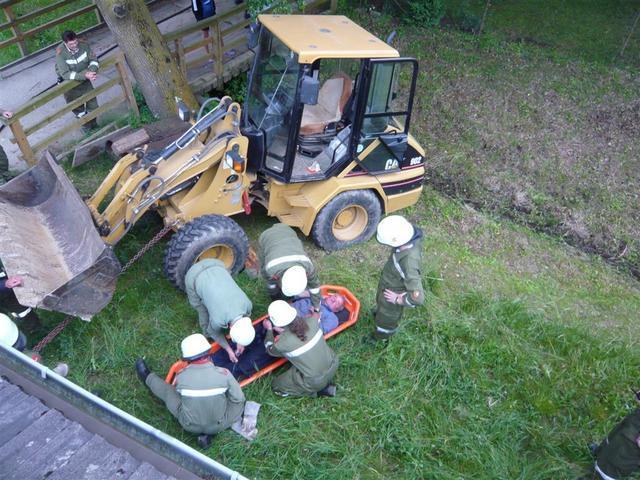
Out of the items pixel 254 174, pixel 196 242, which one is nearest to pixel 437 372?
pixel 196 242

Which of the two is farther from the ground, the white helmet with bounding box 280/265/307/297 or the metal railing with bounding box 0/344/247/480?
the metal railing with bounding box 0/344/247/480

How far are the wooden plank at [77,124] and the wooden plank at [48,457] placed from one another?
4831 millimetres

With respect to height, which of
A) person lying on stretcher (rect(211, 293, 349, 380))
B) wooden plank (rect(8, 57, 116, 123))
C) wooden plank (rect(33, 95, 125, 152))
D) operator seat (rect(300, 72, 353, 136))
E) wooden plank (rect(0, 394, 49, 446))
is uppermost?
wooden plank (rect(0, 394, 49, 446))

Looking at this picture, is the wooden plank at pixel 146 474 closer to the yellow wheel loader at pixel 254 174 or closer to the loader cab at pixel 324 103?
the yellow wheel loader at pixel 254 174

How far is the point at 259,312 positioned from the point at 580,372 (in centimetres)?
297

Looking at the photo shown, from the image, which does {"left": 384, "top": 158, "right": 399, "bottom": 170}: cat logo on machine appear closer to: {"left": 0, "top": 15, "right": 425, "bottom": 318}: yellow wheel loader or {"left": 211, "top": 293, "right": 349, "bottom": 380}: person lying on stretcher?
{"left": 0, "top": 15, "right": 425, "bottom": 318}: yellow wheel loader

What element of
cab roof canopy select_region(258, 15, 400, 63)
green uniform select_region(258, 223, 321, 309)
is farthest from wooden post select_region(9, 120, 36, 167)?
green uniform select_region(258, 223, 321, 309)

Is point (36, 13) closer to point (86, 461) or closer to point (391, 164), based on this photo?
point (391, 164)

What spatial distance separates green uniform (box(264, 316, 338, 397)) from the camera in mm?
4062

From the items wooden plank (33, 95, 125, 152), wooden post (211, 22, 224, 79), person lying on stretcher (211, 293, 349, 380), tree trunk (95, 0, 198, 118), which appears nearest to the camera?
person lying on stretcher (211, 293, 349, 380)

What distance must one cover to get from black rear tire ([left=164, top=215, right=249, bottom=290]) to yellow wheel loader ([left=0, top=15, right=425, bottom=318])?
0.01 meters

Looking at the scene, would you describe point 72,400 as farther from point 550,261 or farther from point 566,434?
point 550,261

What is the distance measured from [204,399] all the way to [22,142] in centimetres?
408

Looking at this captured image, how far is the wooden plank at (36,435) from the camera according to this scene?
2.34 metres
